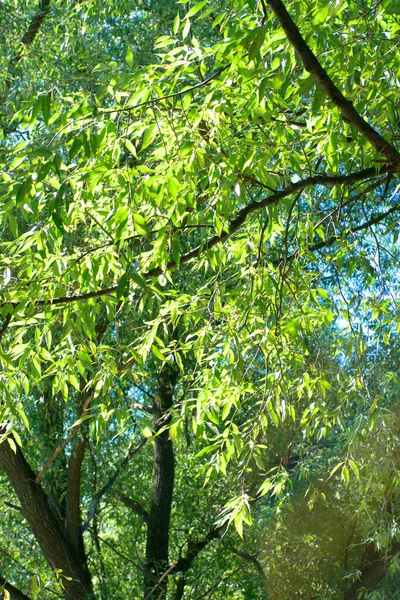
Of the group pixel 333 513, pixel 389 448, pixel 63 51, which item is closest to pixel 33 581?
pixel 389 448

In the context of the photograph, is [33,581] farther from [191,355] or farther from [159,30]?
[159,30]

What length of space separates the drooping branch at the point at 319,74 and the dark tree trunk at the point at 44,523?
127 inches

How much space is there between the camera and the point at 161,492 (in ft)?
18.7

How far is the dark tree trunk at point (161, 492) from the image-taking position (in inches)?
212

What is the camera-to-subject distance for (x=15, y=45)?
4.48 m

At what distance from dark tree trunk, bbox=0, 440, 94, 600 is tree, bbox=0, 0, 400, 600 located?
13 mm

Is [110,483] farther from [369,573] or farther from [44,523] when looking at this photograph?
[369,573]

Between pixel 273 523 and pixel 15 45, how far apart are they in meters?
3.85

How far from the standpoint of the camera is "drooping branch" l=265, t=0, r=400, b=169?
1.37 m

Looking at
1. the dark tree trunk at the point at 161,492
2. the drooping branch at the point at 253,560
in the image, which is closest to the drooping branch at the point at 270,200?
the dark tree trunk at the point at 161,492

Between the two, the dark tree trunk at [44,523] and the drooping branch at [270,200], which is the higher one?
the dark tree trunk at [44,523]

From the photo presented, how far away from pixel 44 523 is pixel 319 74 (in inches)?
144

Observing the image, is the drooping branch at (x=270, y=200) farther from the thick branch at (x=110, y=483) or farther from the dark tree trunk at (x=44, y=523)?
the thick branch at (x=110, y=483)

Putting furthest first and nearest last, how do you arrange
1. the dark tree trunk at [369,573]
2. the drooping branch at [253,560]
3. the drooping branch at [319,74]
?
the drooping branch at [253,560] < the dark tree trunk at [369,573] < the drooping branch at [319,74]
